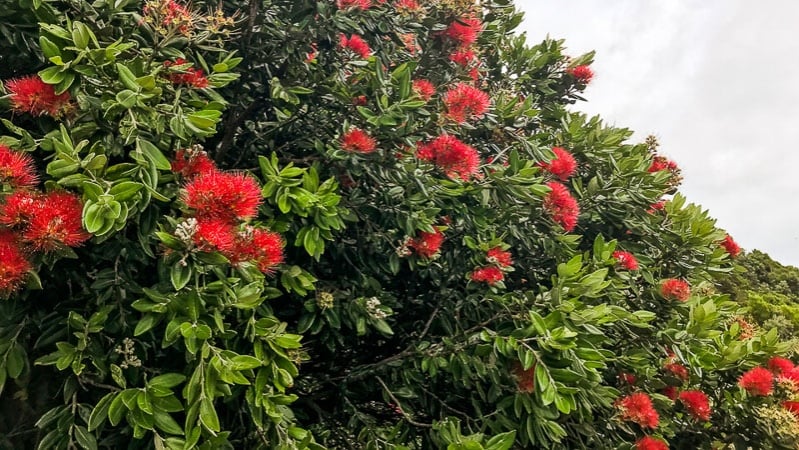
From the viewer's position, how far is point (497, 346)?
237 cm

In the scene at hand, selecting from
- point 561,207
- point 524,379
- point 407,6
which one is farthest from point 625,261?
point 407,6

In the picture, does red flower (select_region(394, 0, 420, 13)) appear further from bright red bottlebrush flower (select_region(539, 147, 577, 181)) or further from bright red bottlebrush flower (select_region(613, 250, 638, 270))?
bright red bottlebrush flower (select_region(613, 250, 638, 270))

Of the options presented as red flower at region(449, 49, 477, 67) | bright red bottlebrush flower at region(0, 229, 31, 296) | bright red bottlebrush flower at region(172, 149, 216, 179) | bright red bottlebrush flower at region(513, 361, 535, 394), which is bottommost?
bright red bottlebrush flower at region(0, 229, 31, 296)

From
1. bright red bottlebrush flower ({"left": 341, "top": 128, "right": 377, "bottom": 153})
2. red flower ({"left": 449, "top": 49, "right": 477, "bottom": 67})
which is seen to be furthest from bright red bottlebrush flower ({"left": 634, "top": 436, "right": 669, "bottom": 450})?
red flower ({"left": 449, "top": 49, "right": 477, "bottom": 67})

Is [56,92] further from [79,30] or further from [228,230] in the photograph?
[228,230]

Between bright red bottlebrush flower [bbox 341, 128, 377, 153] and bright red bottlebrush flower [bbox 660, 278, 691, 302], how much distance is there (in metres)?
2.00

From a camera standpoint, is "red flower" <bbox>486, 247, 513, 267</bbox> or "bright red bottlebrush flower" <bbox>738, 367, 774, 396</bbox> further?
"bright red bottlebrush flower" <bbox>738, 367, 774, 396</bbox>

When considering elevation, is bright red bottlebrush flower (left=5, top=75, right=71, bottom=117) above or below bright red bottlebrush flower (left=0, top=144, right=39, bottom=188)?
above

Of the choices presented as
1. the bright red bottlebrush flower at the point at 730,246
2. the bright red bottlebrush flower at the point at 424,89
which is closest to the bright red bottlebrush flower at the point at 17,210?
the bright red bottlebrush flower at the point at 424,89

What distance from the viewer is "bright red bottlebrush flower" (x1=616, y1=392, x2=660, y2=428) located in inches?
115

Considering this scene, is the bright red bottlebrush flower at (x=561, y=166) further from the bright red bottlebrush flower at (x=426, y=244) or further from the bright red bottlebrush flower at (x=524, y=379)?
the bright red bottlebrush flower at (x=524, y=379)

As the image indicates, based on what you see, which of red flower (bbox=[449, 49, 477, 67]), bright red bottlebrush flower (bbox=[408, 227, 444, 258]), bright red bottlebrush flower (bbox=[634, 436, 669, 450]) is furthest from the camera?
red flower (bbox=[449, 49, 477, 67])

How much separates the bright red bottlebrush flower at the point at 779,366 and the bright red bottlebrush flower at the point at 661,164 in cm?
143

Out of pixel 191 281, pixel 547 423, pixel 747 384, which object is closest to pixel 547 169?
pixel 547 423
